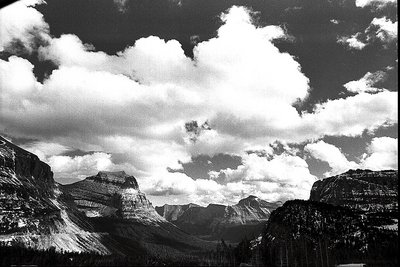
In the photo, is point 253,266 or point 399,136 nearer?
point 399,136

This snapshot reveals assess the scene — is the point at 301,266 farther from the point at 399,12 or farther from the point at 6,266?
the point at 399,12

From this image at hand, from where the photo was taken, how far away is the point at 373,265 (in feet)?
613

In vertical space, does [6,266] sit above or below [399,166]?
below

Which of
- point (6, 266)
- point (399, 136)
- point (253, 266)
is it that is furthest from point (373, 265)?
point (399, 136)

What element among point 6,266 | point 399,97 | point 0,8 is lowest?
point 6,266

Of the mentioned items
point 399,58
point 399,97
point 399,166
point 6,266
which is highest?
point 399,58

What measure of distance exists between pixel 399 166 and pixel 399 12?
5958mm

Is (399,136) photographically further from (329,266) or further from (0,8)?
(329,266)

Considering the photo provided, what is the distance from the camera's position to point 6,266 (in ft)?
622

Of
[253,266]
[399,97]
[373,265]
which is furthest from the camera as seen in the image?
[253,266]

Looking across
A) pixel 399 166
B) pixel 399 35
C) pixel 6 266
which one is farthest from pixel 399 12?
pixel 6 266

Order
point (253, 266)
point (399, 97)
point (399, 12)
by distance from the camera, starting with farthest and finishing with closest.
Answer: point (253, 266)
point (399, 12)
point (399, 97)

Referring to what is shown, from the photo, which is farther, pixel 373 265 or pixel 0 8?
pixel 373 265

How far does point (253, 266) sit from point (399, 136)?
201381 millimetres
